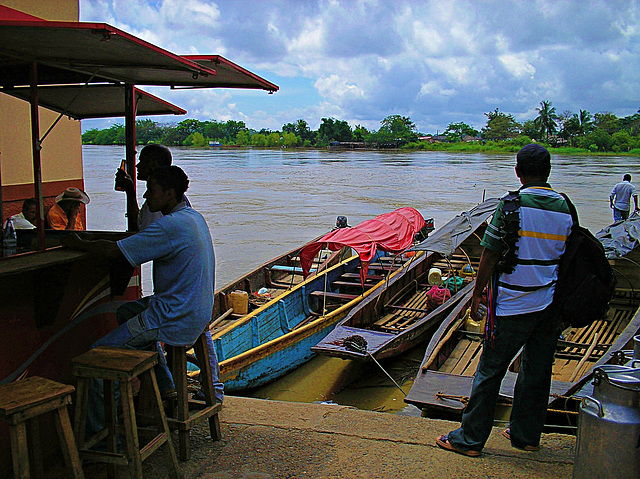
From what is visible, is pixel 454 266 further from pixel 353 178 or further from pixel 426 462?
pixel 353 178

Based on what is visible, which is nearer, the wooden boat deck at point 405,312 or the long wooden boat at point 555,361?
the long wooden boat at point 555,361

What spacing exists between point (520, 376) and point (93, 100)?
379cm

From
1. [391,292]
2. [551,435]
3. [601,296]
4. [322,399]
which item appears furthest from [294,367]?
[601,296]

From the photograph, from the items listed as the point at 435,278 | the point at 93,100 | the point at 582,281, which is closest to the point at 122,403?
the point at 582,281

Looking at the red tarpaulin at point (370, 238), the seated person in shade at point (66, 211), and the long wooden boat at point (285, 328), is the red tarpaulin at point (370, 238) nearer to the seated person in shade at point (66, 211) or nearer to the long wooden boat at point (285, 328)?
the long wooden boat at point (285, 328)

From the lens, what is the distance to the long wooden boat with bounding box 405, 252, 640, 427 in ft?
17.6

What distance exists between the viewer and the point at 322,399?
7.92 metres

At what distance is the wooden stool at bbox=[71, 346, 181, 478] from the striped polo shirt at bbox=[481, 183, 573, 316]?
6.10 feet

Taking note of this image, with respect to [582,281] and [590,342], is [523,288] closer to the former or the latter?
[582,281]

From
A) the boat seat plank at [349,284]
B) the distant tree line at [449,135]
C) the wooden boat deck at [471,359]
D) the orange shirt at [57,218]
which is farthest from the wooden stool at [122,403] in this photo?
the distant tree line at [449,135]

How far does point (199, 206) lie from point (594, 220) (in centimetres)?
1902

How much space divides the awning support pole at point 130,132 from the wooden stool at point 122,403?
148 centimetres

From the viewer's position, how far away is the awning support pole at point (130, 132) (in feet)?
13.1

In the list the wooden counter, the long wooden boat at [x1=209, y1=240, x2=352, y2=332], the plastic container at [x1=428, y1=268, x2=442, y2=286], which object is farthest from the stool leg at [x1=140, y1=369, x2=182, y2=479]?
the plastic container at [x1=428, y1=268, x2=442, y2=286]
